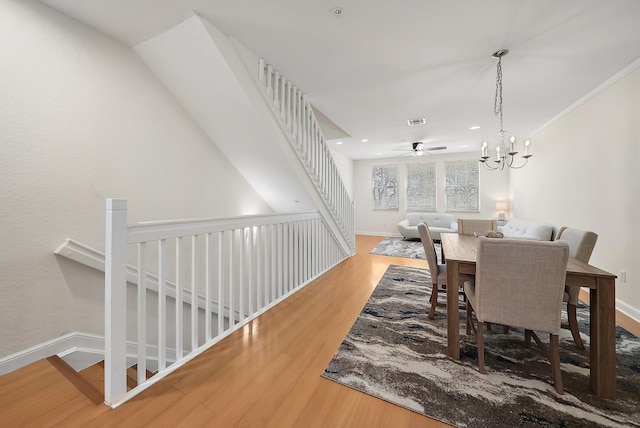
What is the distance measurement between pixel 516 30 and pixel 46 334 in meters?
4.32

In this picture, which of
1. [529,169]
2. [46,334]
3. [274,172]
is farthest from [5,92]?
[529,169]

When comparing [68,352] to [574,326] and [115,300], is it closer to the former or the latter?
[115,300]

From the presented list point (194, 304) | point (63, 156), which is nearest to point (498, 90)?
point (194, 304)

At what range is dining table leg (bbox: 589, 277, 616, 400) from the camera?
140 cm

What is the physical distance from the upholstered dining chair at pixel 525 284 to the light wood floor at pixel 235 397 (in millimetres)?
838

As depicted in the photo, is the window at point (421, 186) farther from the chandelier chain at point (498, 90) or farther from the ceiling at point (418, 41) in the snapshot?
the ceiling at point (418, 41)

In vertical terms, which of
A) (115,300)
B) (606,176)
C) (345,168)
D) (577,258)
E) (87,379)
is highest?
(345,168)

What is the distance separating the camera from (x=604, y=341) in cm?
142

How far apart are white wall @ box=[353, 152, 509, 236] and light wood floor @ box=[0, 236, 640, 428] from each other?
20.7 feet

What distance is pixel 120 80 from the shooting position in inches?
83.7

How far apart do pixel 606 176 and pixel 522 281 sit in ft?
8.58

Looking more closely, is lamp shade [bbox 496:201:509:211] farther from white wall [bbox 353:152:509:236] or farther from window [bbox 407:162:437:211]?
window [bbox 407:162:437:211]

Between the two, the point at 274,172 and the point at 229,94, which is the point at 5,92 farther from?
the point at 274,172

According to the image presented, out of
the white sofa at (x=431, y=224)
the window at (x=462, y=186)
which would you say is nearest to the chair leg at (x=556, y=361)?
the white sofa at (x=431, y=224)
